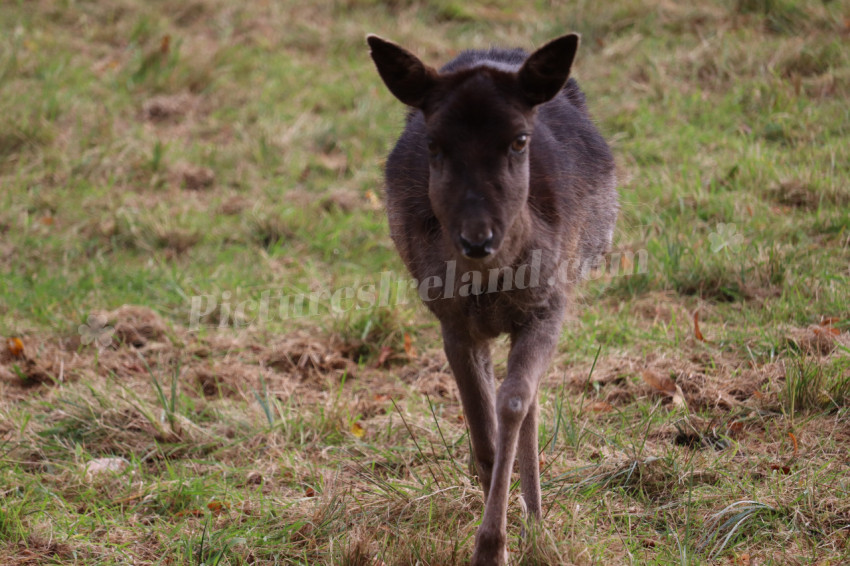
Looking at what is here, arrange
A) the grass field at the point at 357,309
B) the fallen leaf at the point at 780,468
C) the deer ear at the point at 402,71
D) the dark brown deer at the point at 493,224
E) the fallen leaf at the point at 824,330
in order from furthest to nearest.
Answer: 1. the fallen leaf at the point at 824,330
2. the fallen leaf at the point at 780,468
3. the grass field at the point at 357,309
4. the deer ear at the point at 402,71
5. the dark brown deer at the point at 493,224

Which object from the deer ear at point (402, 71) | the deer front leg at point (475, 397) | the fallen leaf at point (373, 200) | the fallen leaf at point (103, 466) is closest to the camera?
the deer ear at point (402, 71)

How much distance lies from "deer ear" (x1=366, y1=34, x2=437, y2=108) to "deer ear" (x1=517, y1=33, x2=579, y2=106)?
34 cm

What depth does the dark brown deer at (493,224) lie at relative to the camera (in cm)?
318

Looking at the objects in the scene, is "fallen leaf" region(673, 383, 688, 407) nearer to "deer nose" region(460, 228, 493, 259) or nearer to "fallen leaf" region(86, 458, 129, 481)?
"deer nose" region(460, 228, 493, 259)

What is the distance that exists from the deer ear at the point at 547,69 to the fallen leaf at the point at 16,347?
3572mm

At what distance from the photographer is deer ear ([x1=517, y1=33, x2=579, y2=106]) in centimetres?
328

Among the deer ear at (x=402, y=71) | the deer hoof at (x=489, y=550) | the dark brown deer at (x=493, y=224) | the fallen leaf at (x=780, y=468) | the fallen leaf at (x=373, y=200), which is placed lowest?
the fallen leaf at (x=780, y=468)

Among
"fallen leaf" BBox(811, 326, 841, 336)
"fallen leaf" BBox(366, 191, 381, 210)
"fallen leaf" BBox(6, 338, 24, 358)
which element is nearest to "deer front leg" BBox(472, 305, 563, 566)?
"fallen leaf" BBox(811, 326, 841, 336)

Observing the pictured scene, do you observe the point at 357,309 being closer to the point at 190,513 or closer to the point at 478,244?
the point at 190,513

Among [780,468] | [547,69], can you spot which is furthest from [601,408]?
[547,69]

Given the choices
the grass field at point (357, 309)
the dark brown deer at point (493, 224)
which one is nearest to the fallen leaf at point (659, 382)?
the grass field at point (357, 309)

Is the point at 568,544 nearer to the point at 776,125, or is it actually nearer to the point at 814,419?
the point at 814,419

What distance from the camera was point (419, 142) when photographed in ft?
12.8

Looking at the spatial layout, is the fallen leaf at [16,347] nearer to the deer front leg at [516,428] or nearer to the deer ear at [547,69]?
the deer front leg at [516,428]
